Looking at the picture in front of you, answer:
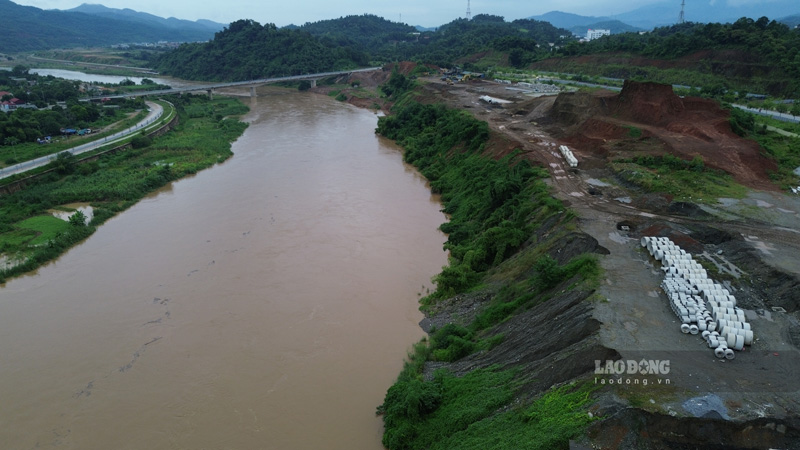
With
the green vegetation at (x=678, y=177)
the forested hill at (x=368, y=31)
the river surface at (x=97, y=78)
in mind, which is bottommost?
the green vegetation at (x=678, y=177)

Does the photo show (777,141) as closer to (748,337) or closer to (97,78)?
(748,337)

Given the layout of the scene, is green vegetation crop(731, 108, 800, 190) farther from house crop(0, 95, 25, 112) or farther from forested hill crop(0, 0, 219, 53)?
forested hill crop(0, 0, 219, 53)

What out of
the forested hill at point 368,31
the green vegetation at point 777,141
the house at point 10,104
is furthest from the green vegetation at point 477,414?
the forested hill at point 368,31

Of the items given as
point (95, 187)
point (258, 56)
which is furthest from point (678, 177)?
point (258, 56)

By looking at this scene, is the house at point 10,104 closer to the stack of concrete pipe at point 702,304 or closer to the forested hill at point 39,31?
the stack of concrete pipe at point 702,304

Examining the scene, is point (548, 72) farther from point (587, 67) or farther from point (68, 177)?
point (68, 177)

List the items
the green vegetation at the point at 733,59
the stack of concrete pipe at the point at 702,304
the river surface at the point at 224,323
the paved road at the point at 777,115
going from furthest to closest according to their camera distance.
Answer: the green vegetation at the point at 733,59 < the paved road at the point at 777,115 < the river surface at the point at 224,323 < the stack of concrete pipe at the point at 702,304
